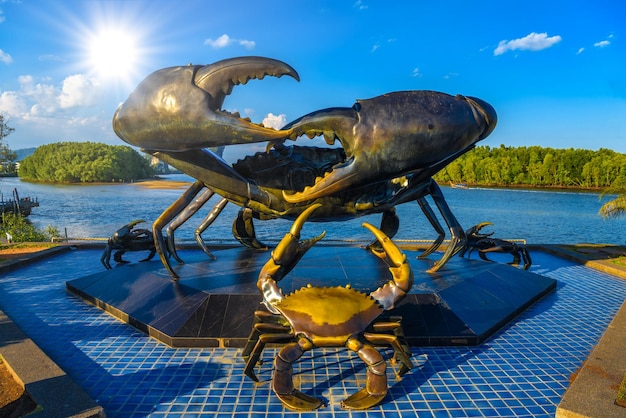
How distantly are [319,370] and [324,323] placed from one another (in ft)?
4.12

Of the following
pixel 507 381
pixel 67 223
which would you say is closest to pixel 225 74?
pixel 507 381

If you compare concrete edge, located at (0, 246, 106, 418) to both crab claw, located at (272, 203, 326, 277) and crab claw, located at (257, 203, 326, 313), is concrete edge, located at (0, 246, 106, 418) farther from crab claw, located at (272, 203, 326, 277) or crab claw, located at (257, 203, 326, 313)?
crab claw, located at (272, 203, 326, 277)

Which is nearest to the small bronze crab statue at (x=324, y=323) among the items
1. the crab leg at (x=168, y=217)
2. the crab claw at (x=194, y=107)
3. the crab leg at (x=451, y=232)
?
the crab claw at (x=194, y=107)

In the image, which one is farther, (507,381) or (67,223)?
(67,223)

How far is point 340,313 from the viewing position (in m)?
4.47

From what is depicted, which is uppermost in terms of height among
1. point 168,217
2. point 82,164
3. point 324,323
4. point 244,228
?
point 82,164

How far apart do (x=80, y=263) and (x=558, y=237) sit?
25.2 m

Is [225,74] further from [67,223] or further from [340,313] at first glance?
[67,223]

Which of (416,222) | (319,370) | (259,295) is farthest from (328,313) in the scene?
(416,222)

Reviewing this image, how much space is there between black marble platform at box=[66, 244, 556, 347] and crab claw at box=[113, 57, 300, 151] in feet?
8.49

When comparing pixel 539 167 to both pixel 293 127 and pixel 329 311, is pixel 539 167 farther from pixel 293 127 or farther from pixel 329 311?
pixel 329 311

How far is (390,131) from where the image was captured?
5418mm

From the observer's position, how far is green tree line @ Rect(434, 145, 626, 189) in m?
56.1

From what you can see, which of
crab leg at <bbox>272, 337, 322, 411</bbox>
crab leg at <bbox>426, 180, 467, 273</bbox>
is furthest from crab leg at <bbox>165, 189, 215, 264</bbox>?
crab leg at <bbox>426, 180, 467, 273</bbox>
